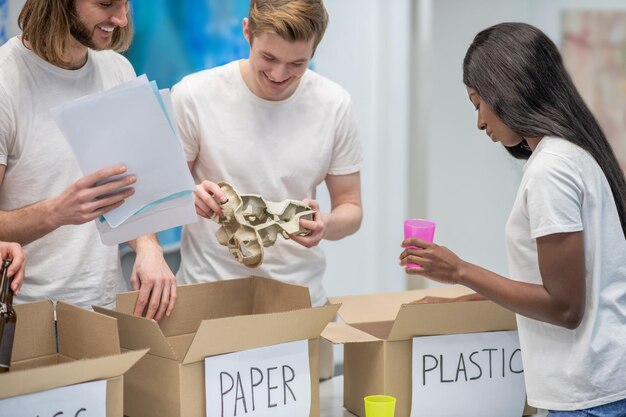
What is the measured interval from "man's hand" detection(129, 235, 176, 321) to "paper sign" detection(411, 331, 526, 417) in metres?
0.52

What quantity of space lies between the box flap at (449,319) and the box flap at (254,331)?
0.53ft

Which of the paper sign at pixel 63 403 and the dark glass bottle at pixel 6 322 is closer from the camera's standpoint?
the paper sign at pixel 63 403

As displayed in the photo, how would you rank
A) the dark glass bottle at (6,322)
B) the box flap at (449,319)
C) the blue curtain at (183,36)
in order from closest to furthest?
the dark glass bottle at (6,322)
the box flap at (449,319)
the blue curtain at (183,36)

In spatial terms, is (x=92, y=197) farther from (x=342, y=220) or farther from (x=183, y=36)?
(x=183, y=36)

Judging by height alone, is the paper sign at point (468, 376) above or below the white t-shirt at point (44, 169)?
below

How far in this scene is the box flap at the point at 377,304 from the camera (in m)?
1.79

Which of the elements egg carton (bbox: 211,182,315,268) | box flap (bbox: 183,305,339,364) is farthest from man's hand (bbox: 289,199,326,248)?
box flap (bbox: 183,305,339,364)

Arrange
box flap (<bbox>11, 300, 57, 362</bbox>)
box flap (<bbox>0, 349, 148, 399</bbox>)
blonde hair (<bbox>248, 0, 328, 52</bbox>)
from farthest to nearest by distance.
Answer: blonde hair (<bbox>248, 0, 328, 52</bbox>) → box flap (<bbox>11, 300, 57, 362</bbox>) → box flap (<bbox>0, 349, 148, 399</bbox>)

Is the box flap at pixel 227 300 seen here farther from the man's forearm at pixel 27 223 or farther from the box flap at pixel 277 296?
the man's forearm at pixel 27 223

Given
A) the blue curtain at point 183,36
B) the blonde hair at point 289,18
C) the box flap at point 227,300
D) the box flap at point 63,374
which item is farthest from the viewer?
the blue curtain at point 183,36

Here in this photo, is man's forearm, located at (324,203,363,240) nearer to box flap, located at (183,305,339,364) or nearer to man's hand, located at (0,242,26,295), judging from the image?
box flap, located at (183,305,339,364)

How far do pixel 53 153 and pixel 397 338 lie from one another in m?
0.82

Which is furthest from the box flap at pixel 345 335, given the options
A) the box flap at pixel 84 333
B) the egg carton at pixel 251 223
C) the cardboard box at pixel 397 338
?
the box flap at pixel 84 333

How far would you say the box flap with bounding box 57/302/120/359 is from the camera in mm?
1385
